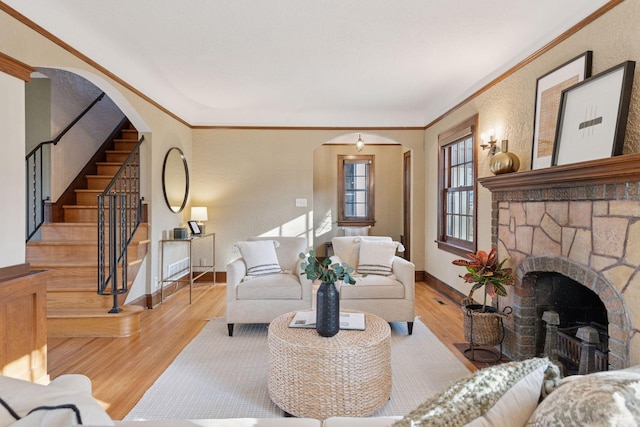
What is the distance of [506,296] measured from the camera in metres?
2.94

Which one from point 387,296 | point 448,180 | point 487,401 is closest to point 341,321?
point 387,296

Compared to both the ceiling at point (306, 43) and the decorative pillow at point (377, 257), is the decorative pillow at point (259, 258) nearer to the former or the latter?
the decorative pillow at point (377, 257)

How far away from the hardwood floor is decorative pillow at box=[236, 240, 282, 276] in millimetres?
809

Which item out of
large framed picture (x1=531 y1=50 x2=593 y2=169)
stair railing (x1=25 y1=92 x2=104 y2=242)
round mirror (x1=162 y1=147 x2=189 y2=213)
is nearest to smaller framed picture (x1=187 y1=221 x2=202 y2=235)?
round mirror (x1=162 y1=147 x2=189 y2=213)

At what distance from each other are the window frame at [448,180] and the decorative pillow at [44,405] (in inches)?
158

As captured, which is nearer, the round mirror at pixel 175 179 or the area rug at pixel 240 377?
the area rug at pixel 240 377

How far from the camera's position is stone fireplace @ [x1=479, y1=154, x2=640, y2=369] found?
6.41 ft

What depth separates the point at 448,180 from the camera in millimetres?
5223

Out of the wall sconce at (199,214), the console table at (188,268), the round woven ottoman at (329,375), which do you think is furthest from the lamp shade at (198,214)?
the round woven ottoman at (329,375)

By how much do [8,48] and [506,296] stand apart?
3876mm

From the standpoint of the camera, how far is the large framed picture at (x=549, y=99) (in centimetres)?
259

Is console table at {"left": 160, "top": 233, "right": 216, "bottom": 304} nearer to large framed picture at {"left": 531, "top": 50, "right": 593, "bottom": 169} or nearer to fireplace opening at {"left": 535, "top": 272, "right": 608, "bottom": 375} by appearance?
fireplace opening at {"left": 535, "top": 272, "right": 608, "bottom": 375}

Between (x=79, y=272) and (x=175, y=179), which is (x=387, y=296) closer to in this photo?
(x=79, y=272)

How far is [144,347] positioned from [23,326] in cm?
105
